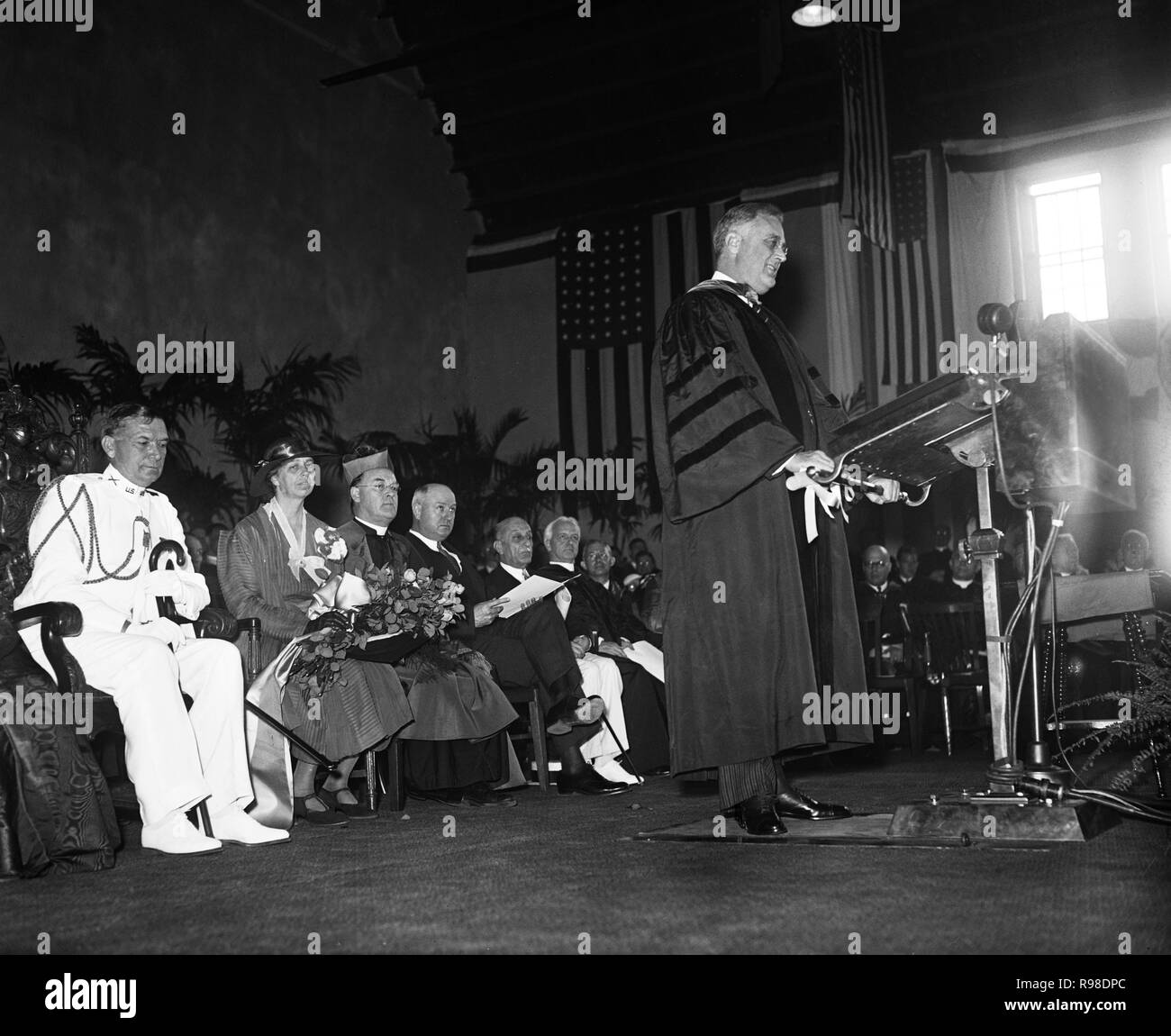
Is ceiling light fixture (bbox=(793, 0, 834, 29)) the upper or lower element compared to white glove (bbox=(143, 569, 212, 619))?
upper

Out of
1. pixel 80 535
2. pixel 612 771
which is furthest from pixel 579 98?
pixel 80 535

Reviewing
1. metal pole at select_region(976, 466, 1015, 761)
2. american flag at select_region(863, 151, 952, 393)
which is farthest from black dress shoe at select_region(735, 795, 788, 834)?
american flag at select_region(863, 151, 952, 393)

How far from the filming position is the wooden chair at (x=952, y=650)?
7.53 metres

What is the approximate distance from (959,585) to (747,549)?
6.30 m

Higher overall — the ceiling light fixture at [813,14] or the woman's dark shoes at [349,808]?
the ceiling light fixture at [813,14]

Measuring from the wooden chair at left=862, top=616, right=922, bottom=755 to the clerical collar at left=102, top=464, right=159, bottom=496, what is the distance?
4457mm

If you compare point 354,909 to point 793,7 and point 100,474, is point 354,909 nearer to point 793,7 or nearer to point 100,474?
point 100,474

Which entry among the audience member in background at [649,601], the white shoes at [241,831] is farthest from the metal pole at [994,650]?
the audience member in background at [649,601]

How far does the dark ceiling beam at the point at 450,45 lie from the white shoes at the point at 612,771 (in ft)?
27.1

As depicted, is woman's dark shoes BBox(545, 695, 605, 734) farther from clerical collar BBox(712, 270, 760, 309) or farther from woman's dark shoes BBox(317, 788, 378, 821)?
clerical collar BBox(712, 270, 760, 309)

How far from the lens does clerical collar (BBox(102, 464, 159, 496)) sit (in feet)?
14.7

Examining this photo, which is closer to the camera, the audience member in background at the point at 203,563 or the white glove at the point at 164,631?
the white glove at the point at 164,631

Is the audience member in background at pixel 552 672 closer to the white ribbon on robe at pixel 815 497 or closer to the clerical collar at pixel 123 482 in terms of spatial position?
the clerical collar at pixel 123 482

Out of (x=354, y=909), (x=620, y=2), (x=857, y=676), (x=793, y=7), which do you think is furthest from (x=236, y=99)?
(x=354, y=909)
